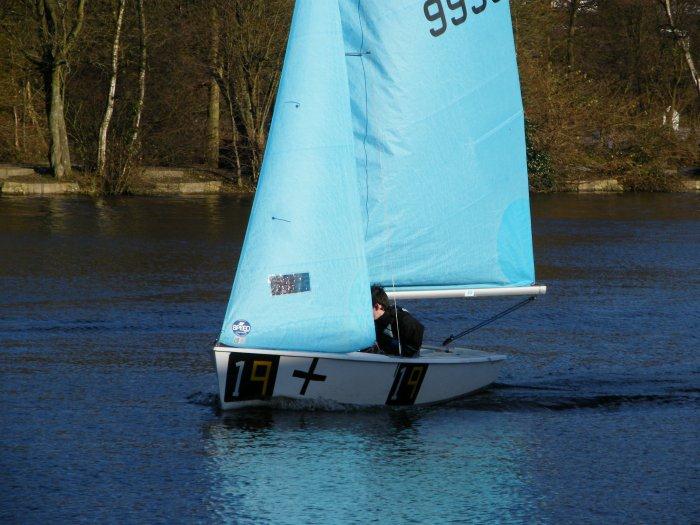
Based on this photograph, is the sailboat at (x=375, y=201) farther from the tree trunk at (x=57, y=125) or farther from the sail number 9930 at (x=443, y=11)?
the tree trunk at (x=57, y=125)

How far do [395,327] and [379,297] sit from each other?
33 cm

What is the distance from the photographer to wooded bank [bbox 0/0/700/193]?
40.8 meters

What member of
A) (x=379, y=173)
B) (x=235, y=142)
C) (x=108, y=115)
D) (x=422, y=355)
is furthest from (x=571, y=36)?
(x=422, y=355)

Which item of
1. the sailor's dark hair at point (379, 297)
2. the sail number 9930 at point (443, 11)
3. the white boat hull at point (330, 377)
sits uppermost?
the sail number 9930 at point (443, 11)

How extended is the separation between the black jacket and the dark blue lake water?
618mm

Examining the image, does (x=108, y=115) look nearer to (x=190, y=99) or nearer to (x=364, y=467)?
(x=190, y=99)

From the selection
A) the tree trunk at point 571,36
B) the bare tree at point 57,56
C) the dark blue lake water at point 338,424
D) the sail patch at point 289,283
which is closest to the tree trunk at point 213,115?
the bare tree at point 57,56

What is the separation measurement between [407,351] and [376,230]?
1172 mm

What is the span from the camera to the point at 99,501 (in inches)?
341

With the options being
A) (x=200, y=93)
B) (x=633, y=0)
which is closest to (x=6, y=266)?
(x=200, y=93)

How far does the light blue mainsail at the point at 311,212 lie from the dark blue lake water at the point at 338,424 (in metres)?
0.91

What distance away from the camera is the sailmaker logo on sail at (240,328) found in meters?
10.8

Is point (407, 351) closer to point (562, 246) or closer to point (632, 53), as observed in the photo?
point (562, 246)

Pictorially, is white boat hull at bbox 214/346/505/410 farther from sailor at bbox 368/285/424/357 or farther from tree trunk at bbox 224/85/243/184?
tree trunk at bbox 224/85/243/184
